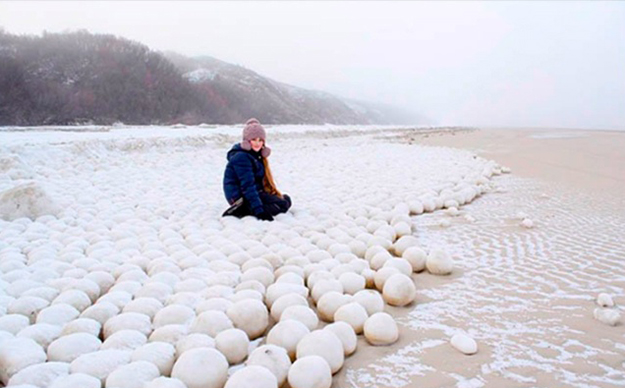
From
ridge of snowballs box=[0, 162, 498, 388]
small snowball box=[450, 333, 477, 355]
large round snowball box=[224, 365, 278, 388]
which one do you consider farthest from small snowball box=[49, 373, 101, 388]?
small snowball box=[450, 333, 477, 355]

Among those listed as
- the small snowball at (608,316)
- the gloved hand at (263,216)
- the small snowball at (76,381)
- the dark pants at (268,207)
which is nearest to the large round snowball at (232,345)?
the small snowball at (76,381)

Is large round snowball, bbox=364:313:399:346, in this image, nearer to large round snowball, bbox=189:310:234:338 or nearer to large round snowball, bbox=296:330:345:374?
large round snowball, bbox=296:330:345:374

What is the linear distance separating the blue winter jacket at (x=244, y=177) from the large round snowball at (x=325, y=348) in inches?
81.1

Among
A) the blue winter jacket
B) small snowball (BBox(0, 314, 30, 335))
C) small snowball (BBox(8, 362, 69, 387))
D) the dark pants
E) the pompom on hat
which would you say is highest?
the pompom on hat

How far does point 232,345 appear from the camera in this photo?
1.76 metres

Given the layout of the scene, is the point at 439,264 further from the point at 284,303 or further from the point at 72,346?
the point at 72,346

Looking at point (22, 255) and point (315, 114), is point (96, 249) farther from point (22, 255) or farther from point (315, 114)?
point (315, 114)

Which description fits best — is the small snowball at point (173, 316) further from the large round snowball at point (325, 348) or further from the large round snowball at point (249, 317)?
the large round snowball at point (325, 348)

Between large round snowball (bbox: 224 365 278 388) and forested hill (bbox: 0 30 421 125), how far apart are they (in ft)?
63.9

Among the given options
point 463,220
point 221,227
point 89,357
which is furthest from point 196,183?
point 89,357

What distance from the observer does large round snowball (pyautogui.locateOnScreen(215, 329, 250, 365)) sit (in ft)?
Result: 5.75

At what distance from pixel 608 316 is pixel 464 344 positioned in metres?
0.75


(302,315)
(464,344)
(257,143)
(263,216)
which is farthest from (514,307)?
(257,143)

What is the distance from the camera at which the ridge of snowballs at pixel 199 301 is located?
161cm
